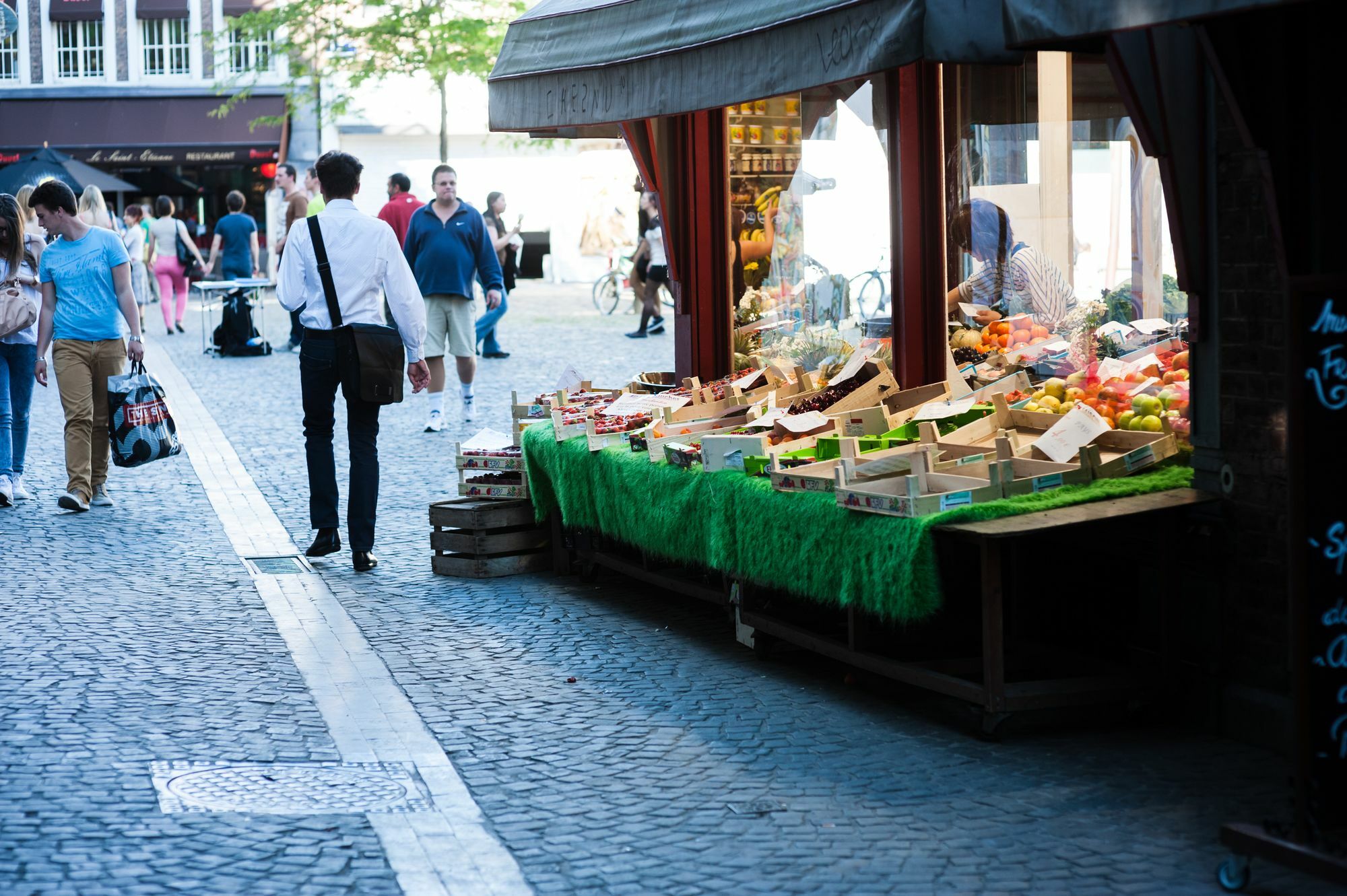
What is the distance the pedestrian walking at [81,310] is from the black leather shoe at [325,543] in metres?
1.87

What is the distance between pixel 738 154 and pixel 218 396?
827 centimetres

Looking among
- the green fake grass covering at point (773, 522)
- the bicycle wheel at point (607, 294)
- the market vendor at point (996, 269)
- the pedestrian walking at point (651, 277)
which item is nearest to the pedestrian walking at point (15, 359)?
the green fake grass covering at point (773, 522)

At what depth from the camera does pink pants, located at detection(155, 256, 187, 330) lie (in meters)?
23.8

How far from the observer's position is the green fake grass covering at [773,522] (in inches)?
205

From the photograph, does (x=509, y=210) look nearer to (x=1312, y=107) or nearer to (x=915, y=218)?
(x=915, y=218)

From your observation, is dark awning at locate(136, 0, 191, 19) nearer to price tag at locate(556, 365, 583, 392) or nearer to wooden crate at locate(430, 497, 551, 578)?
price tag at locate(556, 365, 583, 392)

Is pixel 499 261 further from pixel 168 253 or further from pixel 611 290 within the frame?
pixel 611 290

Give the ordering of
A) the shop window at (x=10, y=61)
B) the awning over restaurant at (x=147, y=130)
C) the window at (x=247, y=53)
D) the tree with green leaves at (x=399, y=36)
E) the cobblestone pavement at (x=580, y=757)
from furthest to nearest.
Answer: the shop window at (x=10, y=61) < the awning over restaurant at (x=147, y=130) < the window at (x=247, y=53) < the tree with green leaves at (x=399, y=36) < the cobblestone pavement at (x=580, y=757)

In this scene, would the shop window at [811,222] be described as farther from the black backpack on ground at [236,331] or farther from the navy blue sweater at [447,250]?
the black backpack on ground at [236,331]

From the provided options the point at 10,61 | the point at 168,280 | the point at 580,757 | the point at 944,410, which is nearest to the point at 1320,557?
the point at 580,757

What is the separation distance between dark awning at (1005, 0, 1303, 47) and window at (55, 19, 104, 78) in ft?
133

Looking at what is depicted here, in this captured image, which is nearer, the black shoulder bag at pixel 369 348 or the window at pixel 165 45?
the black shoulder bag at pixel 369 348

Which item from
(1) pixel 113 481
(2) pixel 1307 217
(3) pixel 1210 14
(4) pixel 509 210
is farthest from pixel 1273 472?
(4) pixel 509 210

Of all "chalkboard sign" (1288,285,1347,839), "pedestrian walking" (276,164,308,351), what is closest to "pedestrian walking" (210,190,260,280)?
"pedestrian walking" (276,164,308,351)
